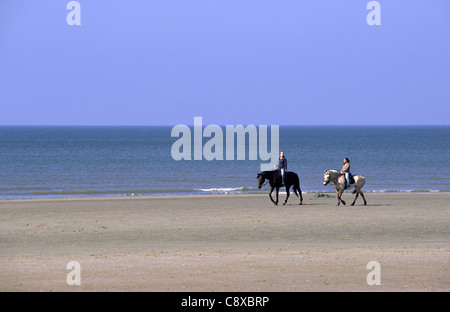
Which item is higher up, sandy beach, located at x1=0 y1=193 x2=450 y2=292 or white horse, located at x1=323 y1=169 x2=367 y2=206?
white horse, located at x1=323 y1=169 x2=367 y2=206

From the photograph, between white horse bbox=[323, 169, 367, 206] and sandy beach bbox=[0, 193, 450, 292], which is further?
white horse bbox=[323, 169, 367, 206]

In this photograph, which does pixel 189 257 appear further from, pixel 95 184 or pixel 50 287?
pixel 95 184

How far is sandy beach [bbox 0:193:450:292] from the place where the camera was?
1227cm

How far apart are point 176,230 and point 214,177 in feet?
107

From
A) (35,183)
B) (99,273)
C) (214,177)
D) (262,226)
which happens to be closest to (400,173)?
(214,177)

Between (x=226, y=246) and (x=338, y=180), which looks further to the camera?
(x=338, y=180)

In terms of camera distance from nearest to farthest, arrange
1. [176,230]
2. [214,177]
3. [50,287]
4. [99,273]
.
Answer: [50,287]
[99,273]
[176,230]
[214,177]

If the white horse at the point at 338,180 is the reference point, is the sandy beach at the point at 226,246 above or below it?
below

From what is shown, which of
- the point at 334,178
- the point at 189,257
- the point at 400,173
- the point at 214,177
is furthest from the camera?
the point at 400,173

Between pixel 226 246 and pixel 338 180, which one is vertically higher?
pixel 338 180

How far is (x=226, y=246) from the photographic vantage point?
17047 millimetres

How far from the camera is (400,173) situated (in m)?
57.0

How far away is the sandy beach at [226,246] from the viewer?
40.3ft

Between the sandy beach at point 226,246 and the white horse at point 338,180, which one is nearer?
the sandy beach at point 226,246
